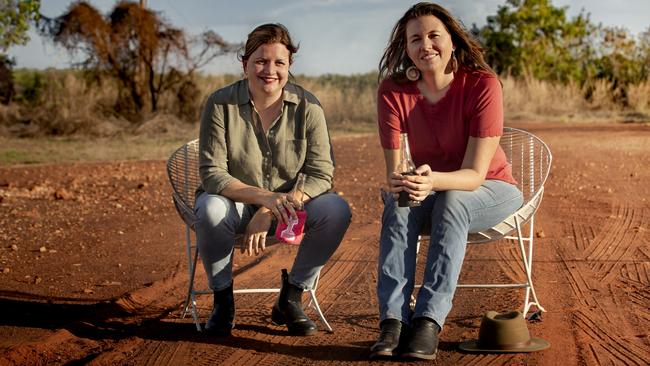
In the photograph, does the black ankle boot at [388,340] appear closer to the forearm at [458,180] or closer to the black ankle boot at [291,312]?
the black ankle boot at [291,312]

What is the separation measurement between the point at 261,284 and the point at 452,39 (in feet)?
6.94

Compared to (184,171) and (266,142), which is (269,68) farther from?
(184,171)

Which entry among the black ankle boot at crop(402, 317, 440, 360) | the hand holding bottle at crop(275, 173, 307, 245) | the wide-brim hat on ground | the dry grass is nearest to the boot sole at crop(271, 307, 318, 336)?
the hand holding bottle at crop(275, 173, 307, 245)

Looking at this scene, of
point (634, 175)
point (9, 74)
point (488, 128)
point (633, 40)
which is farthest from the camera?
point (633, 40)

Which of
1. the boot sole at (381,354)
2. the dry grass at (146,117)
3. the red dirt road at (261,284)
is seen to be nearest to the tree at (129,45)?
the dry grass at (146,117)

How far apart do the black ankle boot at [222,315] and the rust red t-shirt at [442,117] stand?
1098 millimetres

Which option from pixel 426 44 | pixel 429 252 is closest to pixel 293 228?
pixel 429 252

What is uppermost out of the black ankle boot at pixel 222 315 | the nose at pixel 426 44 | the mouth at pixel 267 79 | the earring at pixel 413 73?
the nose at pixel 426 44

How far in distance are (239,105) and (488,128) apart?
130 cm

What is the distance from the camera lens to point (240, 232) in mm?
5008

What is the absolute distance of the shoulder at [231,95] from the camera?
5.09 metres

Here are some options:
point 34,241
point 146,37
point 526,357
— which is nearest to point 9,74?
point 146,37

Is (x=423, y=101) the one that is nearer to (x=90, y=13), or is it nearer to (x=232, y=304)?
(x=232, y=304)

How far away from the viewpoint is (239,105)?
5.11 m
